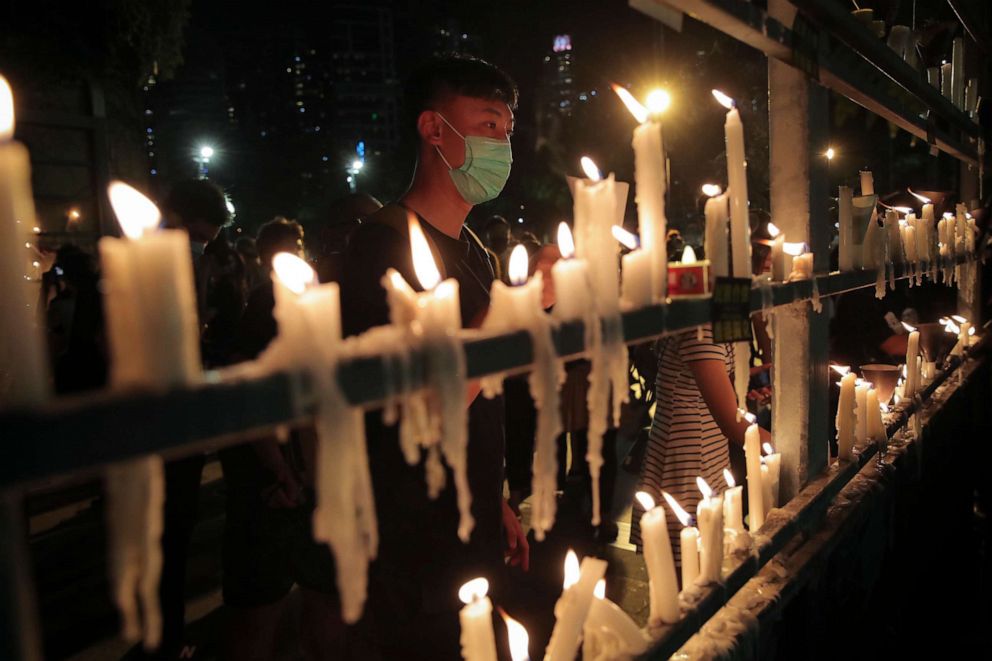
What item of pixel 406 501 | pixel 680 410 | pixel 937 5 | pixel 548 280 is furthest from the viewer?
pixel 937 5

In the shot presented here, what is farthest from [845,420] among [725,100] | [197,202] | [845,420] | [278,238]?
[197,202]

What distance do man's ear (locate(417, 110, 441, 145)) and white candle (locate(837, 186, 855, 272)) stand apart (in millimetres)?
1686

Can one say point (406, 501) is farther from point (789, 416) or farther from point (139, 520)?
point (789, 416)

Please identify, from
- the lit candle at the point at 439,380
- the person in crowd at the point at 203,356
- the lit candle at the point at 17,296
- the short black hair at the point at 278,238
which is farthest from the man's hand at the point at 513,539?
the short black hair at the point at 278,238

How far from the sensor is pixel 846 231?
276 cm

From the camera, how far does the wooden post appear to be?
2338 millimetres

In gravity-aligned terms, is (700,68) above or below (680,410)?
above

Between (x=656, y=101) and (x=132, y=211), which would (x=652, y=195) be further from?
(x=132, y=211)

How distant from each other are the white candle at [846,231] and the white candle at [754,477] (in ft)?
3.05

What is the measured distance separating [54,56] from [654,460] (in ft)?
34.3

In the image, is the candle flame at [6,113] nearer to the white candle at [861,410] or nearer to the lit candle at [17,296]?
the lit candle at [17,296]

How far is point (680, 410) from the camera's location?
3062mm

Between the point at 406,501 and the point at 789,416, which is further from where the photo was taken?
the point at 789,416

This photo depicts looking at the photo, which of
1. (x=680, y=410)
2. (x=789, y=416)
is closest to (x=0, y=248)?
(x=789, y=416)
